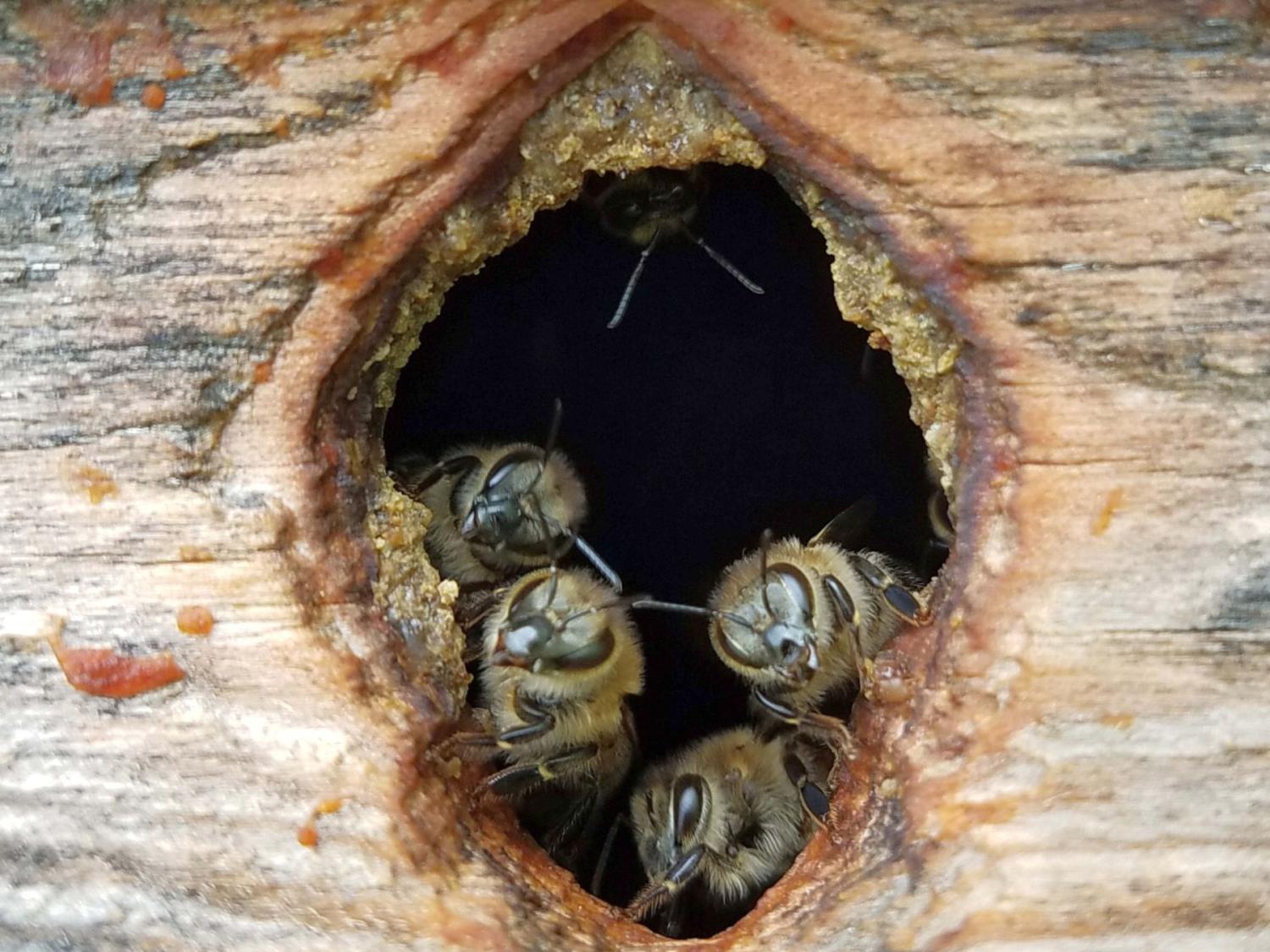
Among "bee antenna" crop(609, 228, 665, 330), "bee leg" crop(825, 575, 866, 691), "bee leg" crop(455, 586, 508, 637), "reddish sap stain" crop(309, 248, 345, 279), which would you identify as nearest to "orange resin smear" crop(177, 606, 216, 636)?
"reddish sap stain" crop(309, 248, 345, 279)

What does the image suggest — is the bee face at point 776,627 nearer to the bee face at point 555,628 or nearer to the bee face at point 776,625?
the bee face at point 776,625

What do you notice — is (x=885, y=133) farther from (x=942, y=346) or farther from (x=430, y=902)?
(x=430, y=902)

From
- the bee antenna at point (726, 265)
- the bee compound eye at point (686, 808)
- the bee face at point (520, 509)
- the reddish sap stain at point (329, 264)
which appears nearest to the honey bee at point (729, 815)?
the bee compound eye at point (686, 808)

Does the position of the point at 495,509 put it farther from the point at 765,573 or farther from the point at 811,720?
the point at 811,720

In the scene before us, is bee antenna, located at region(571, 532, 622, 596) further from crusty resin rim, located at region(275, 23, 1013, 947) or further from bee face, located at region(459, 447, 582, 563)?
crusty resin rim, located at region(275, 23, 1013, 947)

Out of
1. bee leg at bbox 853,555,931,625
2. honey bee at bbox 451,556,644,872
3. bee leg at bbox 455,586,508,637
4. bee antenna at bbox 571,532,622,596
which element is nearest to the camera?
bee leg at bbox 853,555,931,625
